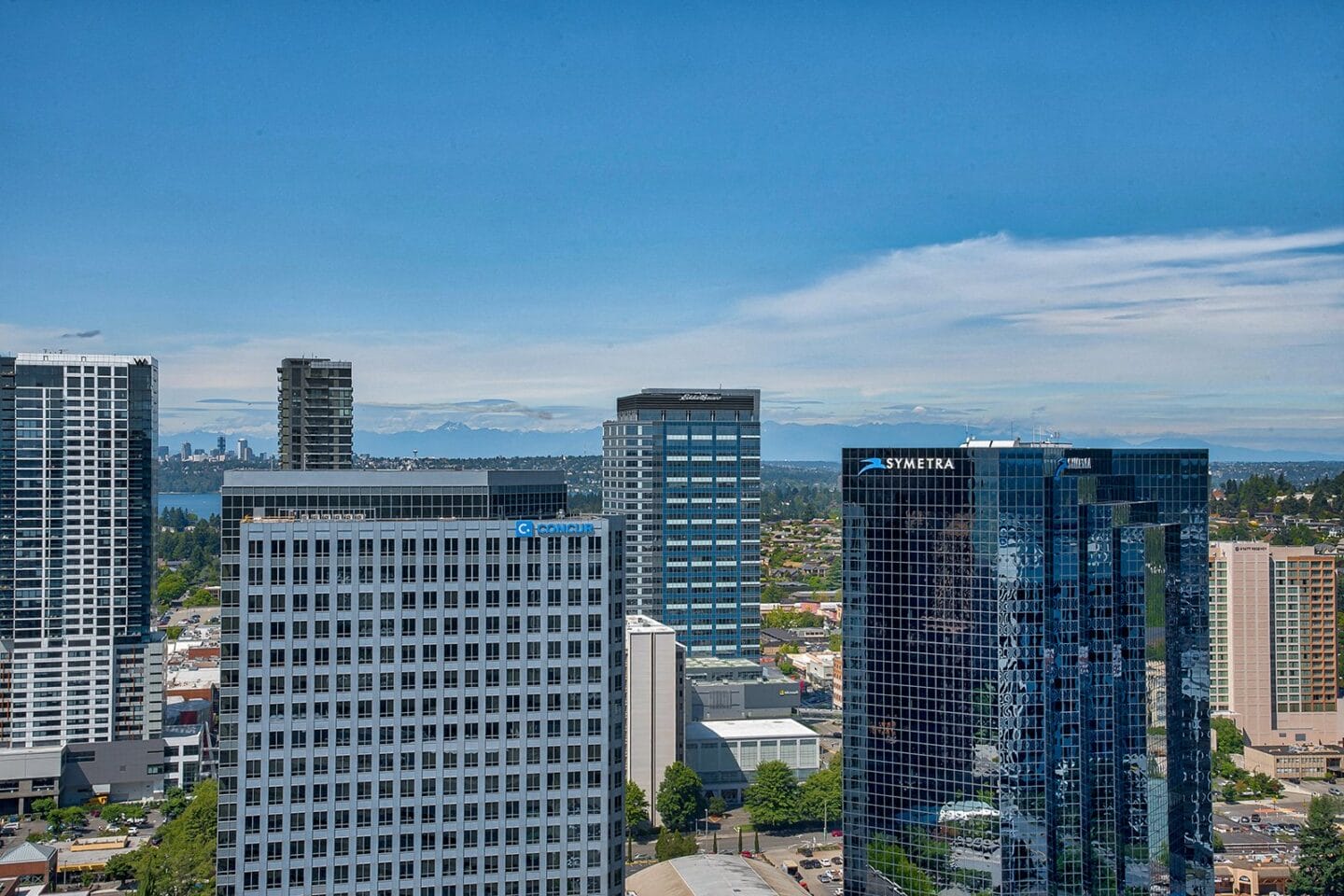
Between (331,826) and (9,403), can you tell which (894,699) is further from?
(9,403)

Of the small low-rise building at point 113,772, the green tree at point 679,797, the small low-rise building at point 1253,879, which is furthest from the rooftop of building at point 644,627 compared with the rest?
the small low-rise building at point 113,772

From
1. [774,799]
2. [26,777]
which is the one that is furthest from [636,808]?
[26,777]

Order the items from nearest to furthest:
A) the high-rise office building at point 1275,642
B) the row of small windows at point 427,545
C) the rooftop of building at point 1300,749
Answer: the row of small windows at point 427,545, the rooftop of building at point 1300,749, the high-rise office building at point 1275,642

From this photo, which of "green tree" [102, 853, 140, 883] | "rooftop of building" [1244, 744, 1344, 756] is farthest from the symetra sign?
"rooftop of building" [1244, 744, 1344, 756]

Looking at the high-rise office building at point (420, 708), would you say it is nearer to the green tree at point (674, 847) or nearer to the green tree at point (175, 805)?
the green tree at point (674, 847)

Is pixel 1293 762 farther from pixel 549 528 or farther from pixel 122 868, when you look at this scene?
pixel 122 868

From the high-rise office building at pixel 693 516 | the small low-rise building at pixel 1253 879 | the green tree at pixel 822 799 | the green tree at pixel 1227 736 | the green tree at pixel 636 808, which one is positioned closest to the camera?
the small low-rise building at pixel 1253 879

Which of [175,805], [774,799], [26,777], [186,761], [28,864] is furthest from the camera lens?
[186,761]
